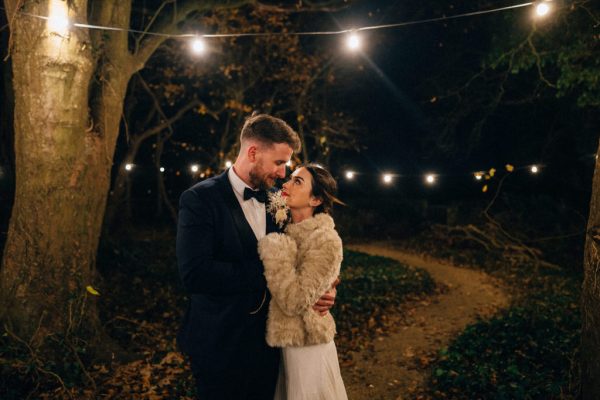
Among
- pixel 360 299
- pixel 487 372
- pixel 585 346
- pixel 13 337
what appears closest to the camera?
pixel 585 346

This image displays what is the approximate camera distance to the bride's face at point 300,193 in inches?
124

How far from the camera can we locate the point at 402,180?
86.3ft

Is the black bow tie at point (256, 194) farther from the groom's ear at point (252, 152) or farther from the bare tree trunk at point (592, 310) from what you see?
the bare tree trunk at point (592, 310)

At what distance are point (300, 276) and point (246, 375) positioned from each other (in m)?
0.76

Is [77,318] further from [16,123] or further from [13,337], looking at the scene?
[16,123]

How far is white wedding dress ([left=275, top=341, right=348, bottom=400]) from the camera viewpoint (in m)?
2.92

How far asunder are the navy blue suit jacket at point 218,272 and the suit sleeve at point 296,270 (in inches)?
3.7

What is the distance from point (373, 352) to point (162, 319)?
3512 mm

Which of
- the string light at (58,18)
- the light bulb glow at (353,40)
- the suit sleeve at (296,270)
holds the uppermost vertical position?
the light bulb glow at (353,40)

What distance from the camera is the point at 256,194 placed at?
9.71 feet

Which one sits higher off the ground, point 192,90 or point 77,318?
point 192,90

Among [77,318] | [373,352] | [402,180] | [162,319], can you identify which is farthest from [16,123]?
[402,180]

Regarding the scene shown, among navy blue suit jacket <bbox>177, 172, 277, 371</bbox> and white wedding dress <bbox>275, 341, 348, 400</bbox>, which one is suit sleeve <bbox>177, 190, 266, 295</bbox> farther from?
white wedding dress <bbox>275, 341, 348, 400</bbox>

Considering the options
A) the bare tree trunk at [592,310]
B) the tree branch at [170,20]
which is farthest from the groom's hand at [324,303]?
the tree branch at [170,20]
